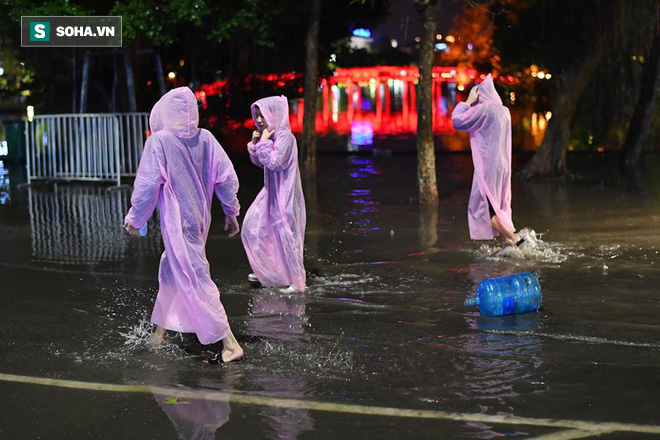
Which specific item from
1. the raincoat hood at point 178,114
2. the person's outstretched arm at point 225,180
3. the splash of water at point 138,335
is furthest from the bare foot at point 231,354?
the raincoat hood at point 178,114

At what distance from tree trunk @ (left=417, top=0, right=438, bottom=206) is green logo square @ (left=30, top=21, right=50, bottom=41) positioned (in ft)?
28.4

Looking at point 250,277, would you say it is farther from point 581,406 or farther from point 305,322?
point 581,406

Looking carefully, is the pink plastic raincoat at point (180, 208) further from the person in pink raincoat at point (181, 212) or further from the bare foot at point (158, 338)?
the bare foot at point (158, 338)

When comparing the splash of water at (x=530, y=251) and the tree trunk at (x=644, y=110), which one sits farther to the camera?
the tree trunk at (x=644, y=110)

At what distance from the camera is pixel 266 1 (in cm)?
2305

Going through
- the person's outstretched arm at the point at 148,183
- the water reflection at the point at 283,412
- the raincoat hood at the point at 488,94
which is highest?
the raincoat hood at the point at 488,94

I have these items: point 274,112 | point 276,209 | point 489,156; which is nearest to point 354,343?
point 276,209

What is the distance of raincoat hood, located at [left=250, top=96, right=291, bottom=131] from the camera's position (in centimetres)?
947

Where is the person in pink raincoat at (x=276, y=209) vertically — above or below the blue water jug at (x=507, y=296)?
above

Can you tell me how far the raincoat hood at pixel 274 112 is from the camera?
9.47 m

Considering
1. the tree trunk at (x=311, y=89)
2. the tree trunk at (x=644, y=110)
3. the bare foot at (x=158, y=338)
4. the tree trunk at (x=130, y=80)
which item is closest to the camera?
the bare foot at (x=158, y=338)

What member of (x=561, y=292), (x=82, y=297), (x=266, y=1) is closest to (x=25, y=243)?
(x=82, y=297)

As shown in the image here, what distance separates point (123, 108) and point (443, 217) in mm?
12716

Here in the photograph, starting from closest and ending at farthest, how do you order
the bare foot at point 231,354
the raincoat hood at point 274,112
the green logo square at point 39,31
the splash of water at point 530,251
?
the bare foot at point 231,354, the raincoat hood at point 274,112, the splash of water at point 530,251, the green logo square at point 39,31
